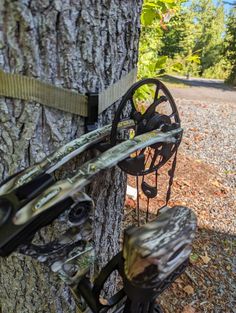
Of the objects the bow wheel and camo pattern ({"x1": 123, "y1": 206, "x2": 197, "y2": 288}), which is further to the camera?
the bow wheel

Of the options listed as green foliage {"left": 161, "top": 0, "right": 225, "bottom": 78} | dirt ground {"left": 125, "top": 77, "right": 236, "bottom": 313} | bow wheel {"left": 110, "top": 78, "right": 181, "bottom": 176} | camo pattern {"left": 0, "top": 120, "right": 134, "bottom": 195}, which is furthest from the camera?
green foliage {"left": 161, "top": 0, "right": 225, "bottom": 78}

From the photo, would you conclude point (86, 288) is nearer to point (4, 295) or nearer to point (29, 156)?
point (29, 156)

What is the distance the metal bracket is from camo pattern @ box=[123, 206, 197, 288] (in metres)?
0.35

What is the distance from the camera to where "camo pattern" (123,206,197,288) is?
0.56 metres

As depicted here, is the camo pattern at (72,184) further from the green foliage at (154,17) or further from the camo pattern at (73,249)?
the green foliage at (154,17)

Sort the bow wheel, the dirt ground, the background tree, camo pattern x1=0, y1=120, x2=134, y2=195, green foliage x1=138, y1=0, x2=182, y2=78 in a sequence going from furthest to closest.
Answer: the background tree
the dirt ground
green foliage x1=138, y1=0, x2=182, y2=78
the bow wheel
camo pattern x1=0, y1=120, x2=134, y2=195

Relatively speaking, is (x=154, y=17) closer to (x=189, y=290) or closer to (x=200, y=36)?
(x=189, y=290)

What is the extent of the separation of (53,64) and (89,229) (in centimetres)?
40

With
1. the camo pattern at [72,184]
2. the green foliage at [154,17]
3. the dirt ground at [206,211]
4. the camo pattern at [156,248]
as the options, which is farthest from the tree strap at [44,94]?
the dirt ground at [206,211]

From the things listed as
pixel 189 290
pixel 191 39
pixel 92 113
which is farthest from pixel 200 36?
pixel 92 113

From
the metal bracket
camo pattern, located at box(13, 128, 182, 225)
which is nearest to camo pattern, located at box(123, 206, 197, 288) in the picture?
camo pattern, located at box(13, 128, 182, 225)

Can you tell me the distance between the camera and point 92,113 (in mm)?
842

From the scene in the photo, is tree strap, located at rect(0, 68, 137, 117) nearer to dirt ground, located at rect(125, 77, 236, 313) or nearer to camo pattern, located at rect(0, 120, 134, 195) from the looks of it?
camo pattern, located at rect(0, 120, 134, 195)

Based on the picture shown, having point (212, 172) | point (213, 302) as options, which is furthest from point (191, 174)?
point (213, 302)
